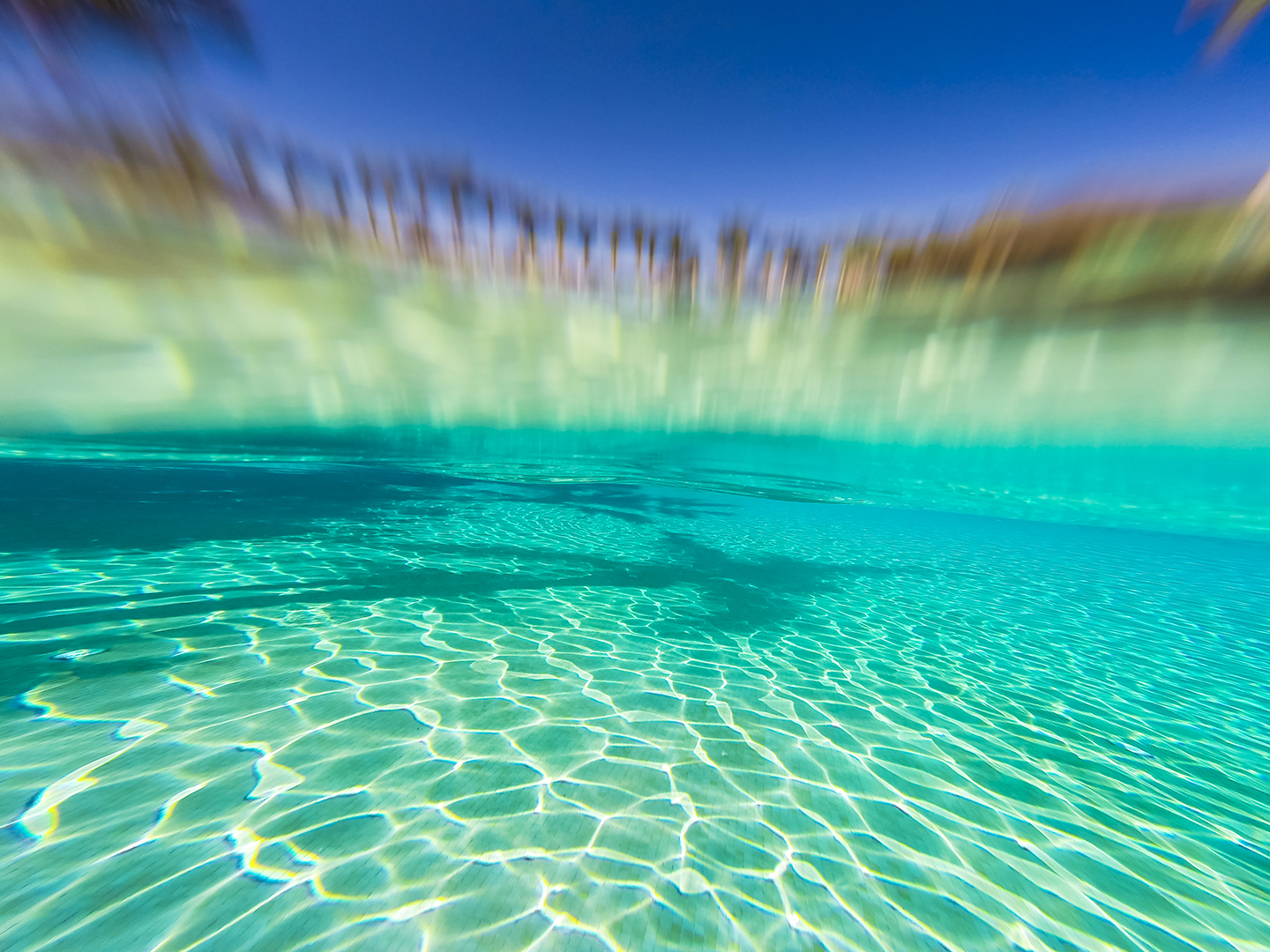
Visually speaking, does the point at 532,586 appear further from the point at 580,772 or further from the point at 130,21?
the point at 130,21

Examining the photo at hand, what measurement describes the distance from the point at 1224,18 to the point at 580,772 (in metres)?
6.10

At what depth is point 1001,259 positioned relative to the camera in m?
4.94

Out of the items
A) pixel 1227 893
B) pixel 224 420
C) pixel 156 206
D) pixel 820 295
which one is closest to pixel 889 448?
pixel 820 295

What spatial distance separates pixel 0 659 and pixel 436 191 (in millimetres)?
5566

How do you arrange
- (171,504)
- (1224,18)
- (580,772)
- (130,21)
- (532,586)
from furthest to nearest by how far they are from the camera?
1. (171,504)
2. (532,586)
3. (580,772)
4. (130,21)
5. (1224,18)

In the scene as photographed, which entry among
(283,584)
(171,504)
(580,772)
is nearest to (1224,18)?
(580,772)

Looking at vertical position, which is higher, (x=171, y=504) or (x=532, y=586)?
(x=532, y=586)

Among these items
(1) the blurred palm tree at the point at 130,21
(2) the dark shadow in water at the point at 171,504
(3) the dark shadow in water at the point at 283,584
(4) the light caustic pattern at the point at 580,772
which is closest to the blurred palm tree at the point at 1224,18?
(4) the light caustic pattern at the point at 580,772

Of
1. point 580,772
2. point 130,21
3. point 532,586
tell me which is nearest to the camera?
point 130,21

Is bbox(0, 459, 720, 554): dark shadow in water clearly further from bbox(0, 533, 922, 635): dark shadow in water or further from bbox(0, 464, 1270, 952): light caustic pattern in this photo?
bbox(0, 533, 922, 635): dark shadow in water

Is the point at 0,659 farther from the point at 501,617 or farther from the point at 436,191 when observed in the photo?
the point at 436,191

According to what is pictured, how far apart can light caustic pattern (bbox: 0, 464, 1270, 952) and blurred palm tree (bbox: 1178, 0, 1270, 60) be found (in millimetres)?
4958

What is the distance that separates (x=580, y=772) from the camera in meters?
3.52

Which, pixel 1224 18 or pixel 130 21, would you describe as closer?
pixel 1224 18
